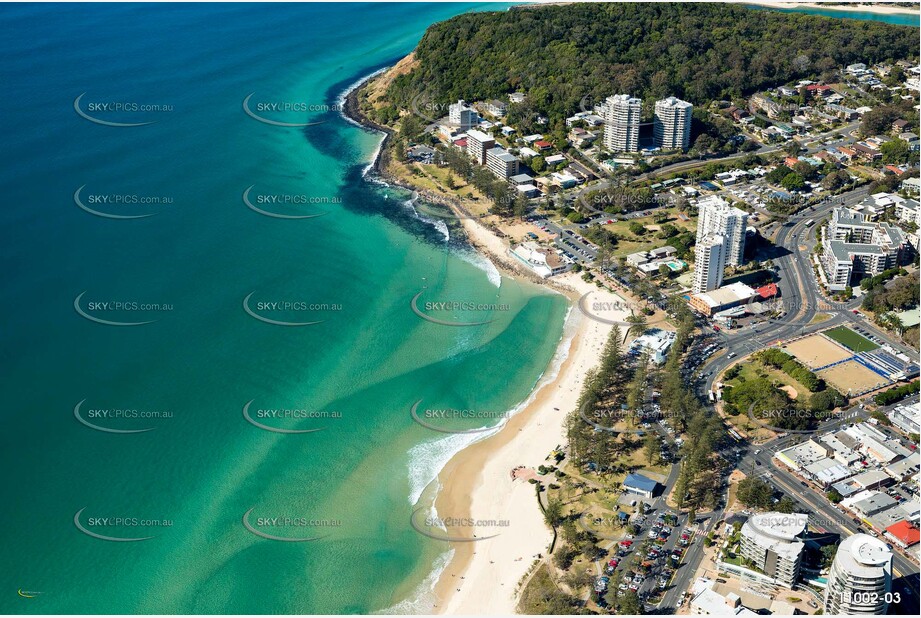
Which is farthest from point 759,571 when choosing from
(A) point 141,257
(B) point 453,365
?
(A) point 141,257

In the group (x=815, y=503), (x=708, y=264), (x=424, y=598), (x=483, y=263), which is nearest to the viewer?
(x=424, y=598)

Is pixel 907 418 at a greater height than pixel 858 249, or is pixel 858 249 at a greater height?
pixel 858 249

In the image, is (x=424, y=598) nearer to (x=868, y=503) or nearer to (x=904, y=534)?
(x=868, y=503)

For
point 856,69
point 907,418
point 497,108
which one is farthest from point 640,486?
point 856,69

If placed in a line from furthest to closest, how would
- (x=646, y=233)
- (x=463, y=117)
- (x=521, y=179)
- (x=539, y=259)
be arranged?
(x=463, y=117) → (x=521, y=179) → (x=646, y=233) → (x=539, y=259)

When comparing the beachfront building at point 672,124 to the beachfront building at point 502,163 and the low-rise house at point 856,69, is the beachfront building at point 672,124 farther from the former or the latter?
the low-rise house at point 856,69

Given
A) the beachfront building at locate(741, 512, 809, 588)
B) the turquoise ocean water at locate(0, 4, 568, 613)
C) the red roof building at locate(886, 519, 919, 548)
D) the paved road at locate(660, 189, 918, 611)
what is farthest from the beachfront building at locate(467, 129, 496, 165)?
the red roof building at locate(886, 519, 919, 548)
